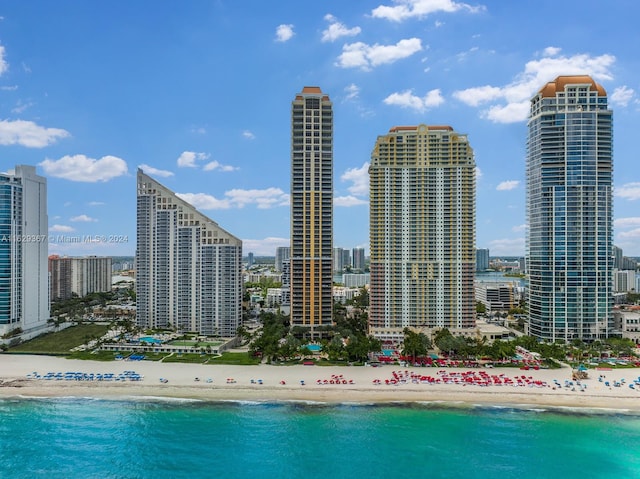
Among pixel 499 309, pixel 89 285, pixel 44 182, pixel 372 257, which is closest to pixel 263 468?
pixel 372 257

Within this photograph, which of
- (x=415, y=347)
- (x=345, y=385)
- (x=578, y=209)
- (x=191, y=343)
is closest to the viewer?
(x=345, y=385)

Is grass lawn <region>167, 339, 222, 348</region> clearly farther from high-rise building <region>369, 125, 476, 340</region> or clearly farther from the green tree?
the green tree

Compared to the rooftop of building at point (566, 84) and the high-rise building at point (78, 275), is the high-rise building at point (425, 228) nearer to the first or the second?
the rooftop of building at point (566, 84)

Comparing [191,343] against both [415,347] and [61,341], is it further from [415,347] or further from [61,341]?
[415,347]

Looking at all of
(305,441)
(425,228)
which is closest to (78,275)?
(425,228)

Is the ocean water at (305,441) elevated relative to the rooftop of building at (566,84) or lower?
lower

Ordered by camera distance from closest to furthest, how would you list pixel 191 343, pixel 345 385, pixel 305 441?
pixel 305 441
pixel 345 385
pixel 191 343

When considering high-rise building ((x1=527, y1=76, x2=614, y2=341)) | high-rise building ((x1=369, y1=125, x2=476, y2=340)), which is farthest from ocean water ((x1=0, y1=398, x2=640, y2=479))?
high-rise building ((x1=369, y1=125, x2=476, y2=340))

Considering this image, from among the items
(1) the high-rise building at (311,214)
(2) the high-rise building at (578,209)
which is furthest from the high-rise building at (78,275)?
(2) the high-rise building at (578,209)
